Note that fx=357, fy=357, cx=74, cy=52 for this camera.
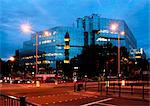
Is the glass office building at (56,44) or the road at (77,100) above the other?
the glass office building at (56,44)

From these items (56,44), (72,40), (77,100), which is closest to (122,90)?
(77,100)

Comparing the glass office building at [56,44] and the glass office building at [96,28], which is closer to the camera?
the glass office building at [56,44]

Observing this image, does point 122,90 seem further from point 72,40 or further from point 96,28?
point 96,28

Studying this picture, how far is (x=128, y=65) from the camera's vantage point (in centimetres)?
10538

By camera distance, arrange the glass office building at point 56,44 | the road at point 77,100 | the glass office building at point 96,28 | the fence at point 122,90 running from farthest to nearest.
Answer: the glass office building at point 96,28 < the glass office building at point 56,44 < the fence at point 122,90 < the road at point 77,100

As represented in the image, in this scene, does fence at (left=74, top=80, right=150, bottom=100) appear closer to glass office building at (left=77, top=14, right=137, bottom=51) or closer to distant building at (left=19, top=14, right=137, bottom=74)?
distant building at (left=19, top=14, right=137, bottom=74)

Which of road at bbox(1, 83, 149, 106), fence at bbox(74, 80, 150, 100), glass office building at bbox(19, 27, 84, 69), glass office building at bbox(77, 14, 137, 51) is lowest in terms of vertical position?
road at bbox(1, 83, 149, 106)

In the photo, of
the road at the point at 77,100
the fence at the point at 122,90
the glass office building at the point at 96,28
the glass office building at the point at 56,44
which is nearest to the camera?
the road at the point at 77,100

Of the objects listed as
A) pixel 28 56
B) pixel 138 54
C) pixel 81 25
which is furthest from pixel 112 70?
pixel 28 56

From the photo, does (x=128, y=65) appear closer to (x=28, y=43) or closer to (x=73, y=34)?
(x=73, y=34)

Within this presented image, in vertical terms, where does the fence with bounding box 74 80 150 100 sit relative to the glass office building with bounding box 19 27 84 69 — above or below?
below

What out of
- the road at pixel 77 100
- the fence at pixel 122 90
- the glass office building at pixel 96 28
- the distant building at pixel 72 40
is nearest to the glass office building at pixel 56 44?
the distant building at pixel 72 40

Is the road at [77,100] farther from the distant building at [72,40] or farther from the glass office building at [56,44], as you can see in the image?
Result: the glass office building at [56,44]

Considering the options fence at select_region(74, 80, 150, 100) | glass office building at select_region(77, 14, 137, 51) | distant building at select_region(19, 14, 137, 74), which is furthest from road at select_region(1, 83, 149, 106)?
glass office building at select_region(77, 14, 137, 51)
